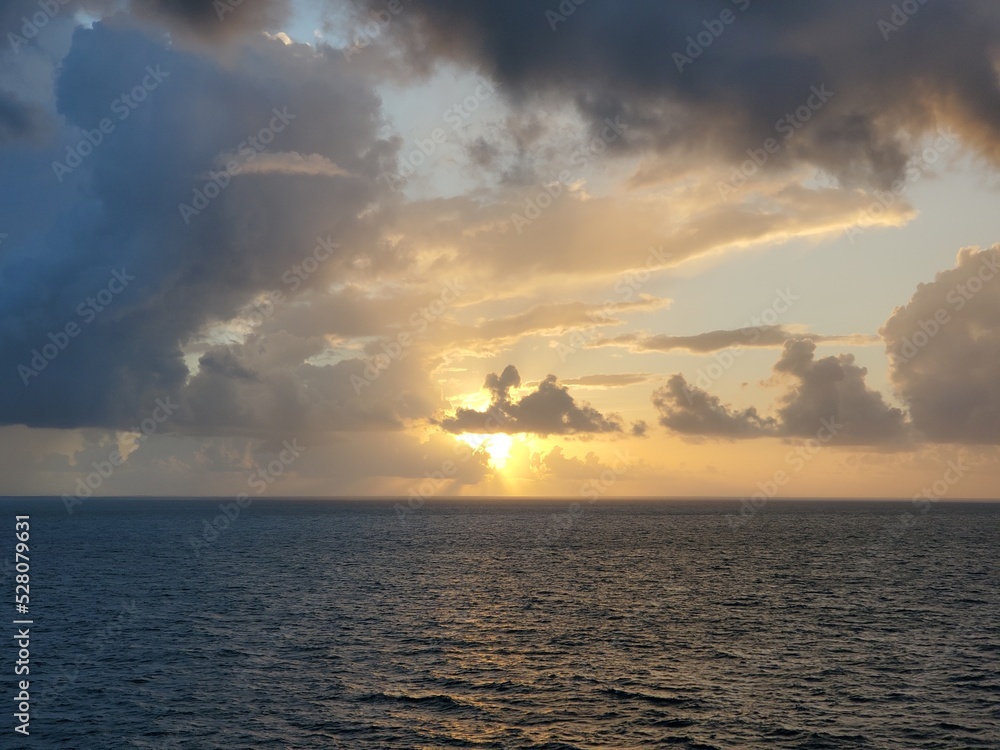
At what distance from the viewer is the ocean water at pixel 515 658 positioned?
4400 centimetres

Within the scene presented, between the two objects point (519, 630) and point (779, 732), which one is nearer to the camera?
point (779, 732)

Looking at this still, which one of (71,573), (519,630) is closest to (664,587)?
(519,630)

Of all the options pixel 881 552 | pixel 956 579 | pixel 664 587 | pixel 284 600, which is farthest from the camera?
pixel 881 552

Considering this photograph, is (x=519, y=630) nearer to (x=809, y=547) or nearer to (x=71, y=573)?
(x=71, y=573)

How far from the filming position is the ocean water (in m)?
44.0

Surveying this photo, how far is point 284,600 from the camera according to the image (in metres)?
88.1

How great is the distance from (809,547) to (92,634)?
139 metres

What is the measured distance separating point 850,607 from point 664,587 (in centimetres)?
2357

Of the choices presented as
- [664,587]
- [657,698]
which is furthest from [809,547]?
[657,698]

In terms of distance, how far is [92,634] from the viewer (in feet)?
227

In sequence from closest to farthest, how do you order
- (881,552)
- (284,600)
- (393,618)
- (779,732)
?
(779,732) < (393,618) < (284,600) < (881,552)

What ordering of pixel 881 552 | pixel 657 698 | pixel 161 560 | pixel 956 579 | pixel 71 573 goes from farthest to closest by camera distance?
pixel 881 552
pixel 161 560
pixel 71 573
pixel 956 579
pixel 657 698

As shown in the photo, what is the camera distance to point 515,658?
2383 inches

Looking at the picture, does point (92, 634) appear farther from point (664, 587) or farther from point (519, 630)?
point (664, 587)
